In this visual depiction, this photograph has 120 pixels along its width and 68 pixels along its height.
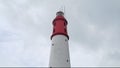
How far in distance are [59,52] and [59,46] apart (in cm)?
100

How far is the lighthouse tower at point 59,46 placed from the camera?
96.7 feet

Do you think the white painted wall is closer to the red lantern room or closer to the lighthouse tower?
the lighthouse tower

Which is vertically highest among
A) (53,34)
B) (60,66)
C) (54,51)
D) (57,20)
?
(57,20)

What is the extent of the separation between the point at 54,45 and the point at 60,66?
3574 mm

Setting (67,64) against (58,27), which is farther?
(58,27)

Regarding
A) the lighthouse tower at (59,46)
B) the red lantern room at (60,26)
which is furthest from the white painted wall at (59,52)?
the red lantern room at (60,26)

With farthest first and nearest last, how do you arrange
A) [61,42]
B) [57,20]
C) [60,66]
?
[57,20]
[61,42]
[60,66]

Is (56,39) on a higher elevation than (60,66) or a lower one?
higher

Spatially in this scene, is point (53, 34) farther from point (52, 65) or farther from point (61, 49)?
point (52, 65)

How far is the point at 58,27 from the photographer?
32.4 m

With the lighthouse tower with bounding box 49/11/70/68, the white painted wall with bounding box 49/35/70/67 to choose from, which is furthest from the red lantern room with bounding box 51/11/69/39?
the white painted wall with bounding box 49/35/70/67

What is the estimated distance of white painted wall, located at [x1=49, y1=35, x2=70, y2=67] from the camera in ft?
96.4

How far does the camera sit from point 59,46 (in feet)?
100

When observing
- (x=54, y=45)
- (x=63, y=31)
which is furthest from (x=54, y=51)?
(x=63, y=31)
